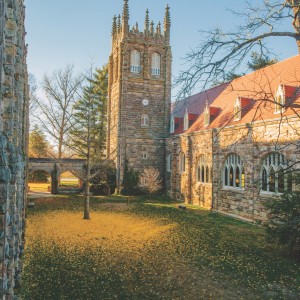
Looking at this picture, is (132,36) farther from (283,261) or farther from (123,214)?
(283,261)

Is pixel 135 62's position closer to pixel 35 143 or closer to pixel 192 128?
pixel 192 128

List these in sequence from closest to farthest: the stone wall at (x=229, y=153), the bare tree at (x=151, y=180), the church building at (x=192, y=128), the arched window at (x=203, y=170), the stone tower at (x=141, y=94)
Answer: the stone wall at (x=229, y=153)
the church building at (x=192, y=128)
the arched window at (x=203, y=170)
the bare tree at (x=151, y=180)
the stone tower at (x=141, y=94)

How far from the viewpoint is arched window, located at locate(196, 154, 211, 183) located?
2075cm

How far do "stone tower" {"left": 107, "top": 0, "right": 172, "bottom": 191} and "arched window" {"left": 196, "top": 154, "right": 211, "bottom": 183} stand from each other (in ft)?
20.8

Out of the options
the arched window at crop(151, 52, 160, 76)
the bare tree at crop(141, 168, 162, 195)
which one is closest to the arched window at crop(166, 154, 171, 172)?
the bare tree at crop(141, 168, 162, 195)

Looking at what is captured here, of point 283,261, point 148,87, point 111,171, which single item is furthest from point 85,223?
point 148,87

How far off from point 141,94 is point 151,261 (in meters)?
20.8

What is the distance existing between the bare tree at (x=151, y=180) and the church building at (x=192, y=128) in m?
0.76

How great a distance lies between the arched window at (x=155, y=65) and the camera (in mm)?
28500

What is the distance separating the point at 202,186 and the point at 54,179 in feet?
43.9

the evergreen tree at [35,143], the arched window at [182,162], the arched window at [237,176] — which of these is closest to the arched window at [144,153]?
the arched window at [182,162]

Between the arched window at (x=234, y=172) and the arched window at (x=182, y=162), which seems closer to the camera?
the arched window at (x=234, y=172)

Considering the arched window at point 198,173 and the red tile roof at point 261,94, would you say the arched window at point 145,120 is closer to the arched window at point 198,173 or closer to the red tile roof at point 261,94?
the red tile roof at point 261,94

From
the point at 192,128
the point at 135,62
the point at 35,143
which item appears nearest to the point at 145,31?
the point at 135,62
